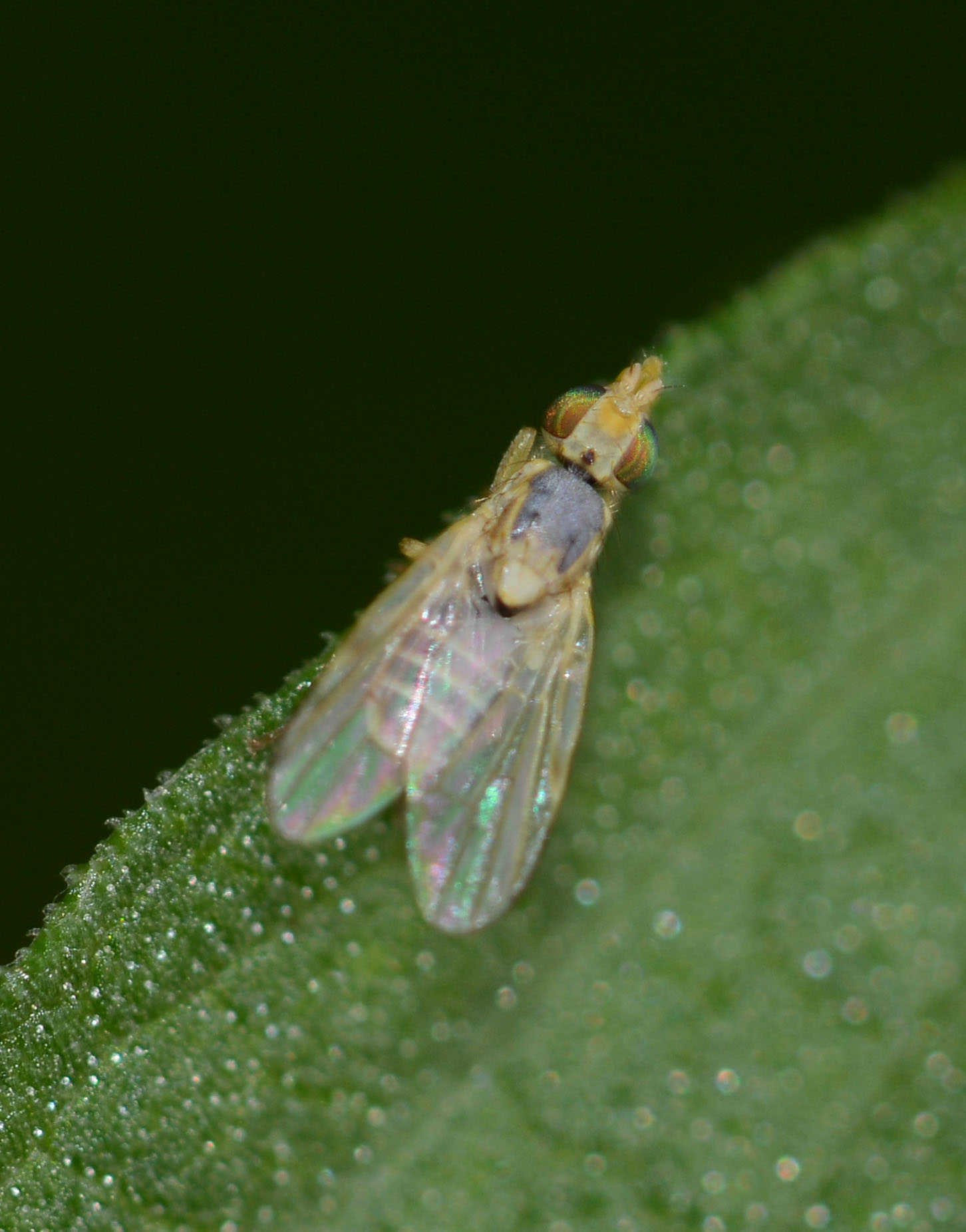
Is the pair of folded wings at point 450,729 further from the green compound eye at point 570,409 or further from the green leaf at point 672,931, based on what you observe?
the green compound eye at point 570,409

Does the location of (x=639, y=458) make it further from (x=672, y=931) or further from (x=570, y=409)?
(x=672, y=931)

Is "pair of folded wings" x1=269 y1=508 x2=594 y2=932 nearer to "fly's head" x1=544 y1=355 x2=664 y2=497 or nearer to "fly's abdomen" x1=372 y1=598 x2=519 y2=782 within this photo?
"fly's abdomen" x1=372 y1=598 x2=519 y2=782

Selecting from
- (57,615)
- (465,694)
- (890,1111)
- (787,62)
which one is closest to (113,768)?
(57,615)

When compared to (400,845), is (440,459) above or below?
above

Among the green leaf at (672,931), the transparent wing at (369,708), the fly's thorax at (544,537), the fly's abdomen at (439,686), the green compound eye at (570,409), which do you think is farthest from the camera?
the green compound eye at (570,409)

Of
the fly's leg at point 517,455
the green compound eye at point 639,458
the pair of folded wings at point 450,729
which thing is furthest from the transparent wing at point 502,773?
the fly's leg at point 517,455

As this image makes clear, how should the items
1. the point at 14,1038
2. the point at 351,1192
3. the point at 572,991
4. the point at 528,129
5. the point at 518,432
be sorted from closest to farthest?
the point at 14,1038 < the point at 351,1192 < the point at 572,991 < the point at 518,432 < the point at 528,129

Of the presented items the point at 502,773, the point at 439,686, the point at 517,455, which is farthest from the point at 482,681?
the point at 517,455

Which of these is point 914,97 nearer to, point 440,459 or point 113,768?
A: point 440,459
